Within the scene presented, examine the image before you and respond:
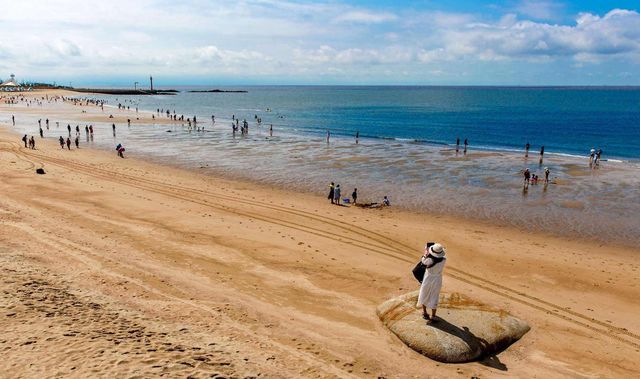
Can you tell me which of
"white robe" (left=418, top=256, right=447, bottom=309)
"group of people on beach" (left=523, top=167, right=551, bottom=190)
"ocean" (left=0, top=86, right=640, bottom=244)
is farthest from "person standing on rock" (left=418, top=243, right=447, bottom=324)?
"group of people on beach" (left=523, top=167, right=551, bottom=190)

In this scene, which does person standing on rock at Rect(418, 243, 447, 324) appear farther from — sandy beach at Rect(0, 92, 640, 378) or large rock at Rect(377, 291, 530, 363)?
sandy beach at Rect(0, 92, 640, 378)

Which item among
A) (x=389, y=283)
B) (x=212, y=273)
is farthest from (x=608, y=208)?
(x=212, y=273)

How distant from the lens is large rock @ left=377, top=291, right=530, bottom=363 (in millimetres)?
8711

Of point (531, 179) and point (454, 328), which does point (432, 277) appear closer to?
point (454, 328)

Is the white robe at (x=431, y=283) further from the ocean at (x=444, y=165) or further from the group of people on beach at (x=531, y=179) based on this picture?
the group of people on beach at (x=531, y=179)

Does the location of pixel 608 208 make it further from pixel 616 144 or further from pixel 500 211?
pixel 616 144

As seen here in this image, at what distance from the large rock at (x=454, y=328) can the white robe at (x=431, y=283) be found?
19.6 inches

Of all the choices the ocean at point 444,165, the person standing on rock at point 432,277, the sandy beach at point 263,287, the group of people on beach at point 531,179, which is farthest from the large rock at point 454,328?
the group of people on beach at point 531,179

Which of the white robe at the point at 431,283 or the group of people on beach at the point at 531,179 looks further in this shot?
the group of people on beach at the point at 531,179

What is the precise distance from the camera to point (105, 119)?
7331 centimetres

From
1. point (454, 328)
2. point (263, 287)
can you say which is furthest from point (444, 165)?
point (454, 328)

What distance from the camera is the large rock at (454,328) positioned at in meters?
8.71

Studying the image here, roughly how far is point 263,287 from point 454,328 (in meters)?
5.13

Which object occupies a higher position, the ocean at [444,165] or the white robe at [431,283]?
the white robe at [431,283]
